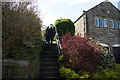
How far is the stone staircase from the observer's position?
6.77 m

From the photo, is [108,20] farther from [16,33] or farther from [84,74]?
[16,33]

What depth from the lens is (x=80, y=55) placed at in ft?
21.4

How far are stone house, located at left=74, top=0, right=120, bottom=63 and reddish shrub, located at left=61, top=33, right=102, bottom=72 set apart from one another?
7.21 m

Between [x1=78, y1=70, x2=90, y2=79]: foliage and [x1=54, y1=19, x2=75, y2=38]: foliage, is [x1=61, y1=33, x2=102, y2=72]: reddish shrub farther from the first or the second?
[x1=54, y1=19, x2=75, y2=38]: foliage

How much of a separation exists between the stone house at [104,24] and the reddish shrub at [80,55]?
7.21 metres

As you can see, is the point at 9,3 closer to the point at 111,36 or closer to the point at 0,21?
the point at 0,21

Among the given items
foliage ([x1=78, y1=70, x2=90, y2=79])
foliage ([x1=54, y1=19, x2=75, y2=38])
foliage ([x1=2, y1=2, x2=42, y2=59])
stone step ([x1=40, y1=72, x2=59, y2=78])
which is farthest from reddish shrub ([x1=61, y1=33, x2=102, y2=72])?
foliage ([x1=54, y1=19, x2=75, y2=38])

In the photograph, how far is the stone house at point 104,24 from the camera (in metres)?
14.1

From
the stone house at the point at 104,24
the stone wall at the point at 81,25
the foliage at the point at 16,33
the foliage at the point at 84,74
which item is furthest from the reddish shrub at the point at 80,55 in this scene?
the stone wall at the point at 81,25

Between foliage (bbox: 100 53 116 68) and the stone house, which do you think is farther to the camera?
the stone house

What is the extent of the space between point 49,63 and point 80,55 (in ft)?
6.21

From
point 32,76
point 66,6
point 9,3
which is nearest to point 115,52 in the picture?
point 66,6

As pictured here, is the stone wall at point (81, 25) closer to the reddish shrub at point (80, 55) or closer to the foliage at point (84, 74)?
the reddish shrub at point (80, 55)

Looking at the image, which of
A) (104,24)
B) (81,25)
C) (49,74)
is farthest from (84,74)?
(104,24)
